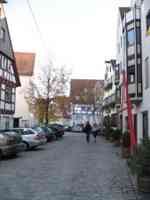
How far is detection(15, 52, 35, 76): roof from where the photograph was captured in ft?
154

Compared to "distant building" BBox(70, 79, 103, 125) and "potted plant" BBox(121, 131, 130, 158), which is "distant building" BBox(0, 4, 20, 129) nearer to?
"potted plant" BBox(121, 131, 130, 158)

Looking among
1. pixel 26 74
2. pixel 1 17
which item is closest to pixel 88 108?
pixel 26 74

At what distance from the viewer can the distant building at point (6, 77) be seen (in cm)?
2917

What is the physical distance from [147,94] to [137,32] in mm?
5372

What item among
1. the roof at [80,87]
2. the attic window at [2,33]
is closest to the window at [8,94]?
the attic window at [2,33]

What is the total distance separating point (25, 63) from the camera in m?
47.8

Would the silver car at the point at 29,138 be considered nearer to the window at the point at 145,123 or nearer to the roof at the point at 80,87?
the window at the point at 145,123

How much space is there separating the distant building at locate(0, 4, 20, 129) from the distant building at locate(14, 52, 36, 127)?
404 inches

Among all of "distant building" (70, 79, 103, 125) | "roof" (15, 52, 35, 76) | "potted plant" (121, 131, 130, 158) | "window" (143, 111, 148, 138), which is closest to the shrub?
"potted plant" (121, 131, 130, 158)

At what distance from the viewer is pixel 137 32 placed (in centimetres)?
2144

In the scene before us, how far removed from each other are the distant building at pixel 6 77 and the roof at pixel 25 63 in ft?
43.5

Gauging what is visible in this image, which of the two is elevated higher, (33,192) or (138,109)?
(138,109)

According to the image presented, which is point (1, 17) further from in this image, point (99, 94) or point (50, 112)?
point (99, 94)

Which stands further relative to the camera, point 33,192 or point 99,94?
point 99,94
